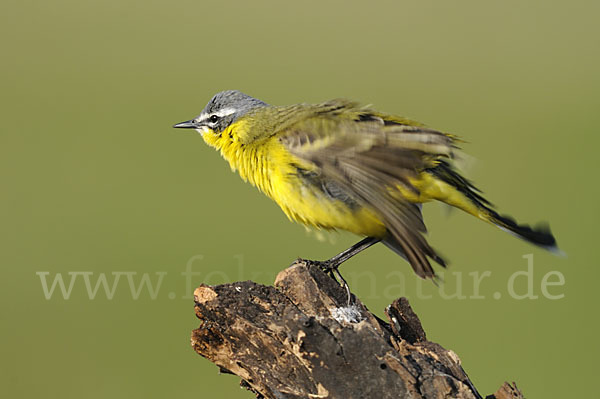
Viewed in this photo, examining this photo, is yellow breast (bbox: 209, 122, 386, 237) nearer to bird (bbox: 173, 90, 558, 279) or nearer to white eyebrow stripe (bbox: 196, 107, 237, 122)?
bird (bbox: 173, 90, 558, 279)

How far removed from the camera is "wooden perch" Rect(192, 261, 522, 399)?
3793 millimetres

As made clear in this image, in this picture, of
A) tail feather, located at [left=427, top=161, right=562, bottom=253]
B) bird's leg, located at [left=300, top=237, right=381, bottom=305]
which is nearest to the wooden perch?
bird's leg, located at [left=300, top=237, right=381, bottom=305]

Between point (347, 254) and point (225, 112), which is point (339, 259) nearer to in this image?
point (347, 254)

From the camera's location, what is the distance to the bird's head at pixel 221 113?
5.88m

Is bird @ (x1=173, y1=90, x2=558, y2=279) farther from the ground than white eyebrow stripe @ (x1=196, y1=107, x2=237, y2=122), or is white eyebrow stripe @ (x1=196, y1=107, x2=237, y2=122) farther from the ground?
white eyebrow stripe @ (x1=196, y1=107, x2=237, y2=122)

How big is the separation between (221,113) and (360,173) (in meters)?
1.64

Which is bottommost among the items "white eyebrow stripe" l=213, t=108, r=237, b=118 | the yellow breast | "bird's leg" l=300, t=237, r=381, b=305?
"bird's leg" l=300, t=237, r=381, b=305

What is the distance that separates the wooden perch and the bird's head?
179 centimetres

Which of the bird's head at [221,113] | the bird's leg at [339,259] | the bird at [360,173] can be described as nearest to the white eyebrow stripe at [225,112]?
the bird's head at [221,113]

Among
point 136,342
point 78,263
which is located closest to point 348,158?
point 136,342

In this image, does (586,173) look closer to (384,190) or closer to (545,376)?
(545,376)

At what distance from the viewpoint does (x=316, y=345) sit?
152 inches

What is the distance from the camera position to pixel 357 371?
150 inches

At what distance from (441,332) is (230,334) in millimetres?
5259
